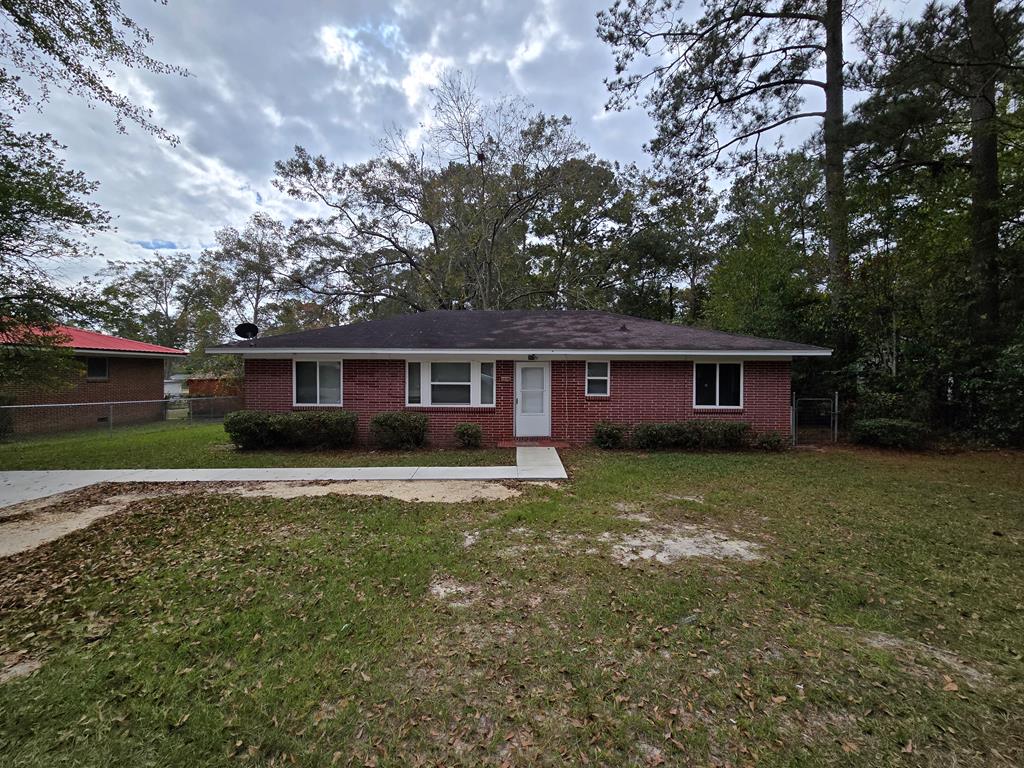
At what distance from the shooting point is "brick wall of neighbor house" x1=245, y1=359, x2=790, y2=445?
11.3 m

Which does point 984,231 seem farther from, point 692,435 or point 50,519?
point 50,519

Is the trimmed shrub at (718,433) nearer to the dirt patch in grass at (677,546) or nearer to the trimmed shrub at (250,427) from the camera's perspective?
the dirt patch in grass at (677,546)

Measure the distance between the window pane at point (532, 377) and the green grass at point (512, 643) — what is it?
6147 mm

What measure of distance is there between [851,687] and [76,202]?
45.6 feet

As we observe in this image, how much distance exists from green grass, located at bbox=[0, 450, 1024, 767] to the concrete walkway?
214 centimetres

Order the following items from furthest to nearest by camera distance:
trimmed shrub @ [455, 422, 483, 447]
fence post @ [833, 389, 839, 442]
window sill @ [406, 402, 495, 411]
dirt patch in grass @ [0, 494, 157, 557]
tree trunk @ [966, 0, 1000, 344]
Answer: fence post @ [833, 389, 839, 442] → window sill @ [406, 402, 495, 411] → tree trunk @ [966, 0, 1000, 344] → trimmed shrub @ [455, 422, 483, 447] → dirt patch in grass @ [0, 494, 157, 557]

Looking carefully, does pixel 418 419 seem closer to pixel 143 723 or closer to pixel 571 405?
pixel 571 405

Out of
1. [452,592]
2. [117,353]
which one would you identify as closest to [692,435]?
[452,592]

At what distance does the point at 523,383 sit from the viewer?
11.7m

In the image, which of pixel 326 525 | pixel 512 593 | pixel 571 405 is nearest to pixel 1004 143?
pixel 571 405

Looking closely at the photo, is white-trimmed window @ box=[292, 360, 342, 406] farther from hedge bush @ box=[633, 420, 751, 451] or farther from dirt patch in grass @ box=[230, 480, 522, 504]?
hedge bush @ box=[633, 420, 751, 451]

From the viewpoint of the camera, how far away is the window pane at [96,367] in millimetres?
16672

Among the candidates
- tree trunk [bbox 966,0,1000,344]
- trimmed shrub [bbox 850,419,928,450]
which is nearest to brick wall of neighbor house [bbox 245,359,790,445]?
trimmed shrub [bbox 850,419,928,450]

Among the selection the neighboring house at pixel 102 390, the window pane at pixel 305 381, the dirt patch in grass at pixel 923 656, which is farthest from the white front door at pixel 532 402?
the neighboring house at pixel 102 390
